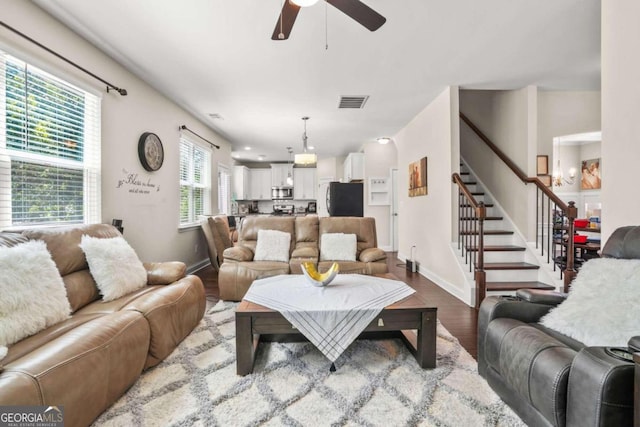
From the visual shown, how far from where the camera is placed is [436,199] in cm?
405

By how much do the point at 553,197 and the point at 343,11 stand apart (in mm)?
3176

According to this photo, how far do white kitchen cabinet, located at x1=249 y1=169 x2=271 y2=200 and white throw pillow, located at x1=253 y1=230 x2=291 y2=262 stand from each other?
→ 17.8 feet

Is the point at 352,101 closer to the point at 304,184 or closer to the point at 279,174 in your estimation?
the point at 304,184

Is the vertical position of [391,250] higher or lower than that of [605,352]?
lower

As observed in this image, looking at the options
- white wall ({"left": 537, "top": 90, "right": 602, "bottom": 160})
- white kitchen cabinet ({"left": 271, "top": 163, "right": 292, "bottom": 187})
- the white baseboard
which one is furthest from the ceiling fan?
white kitchen cabinet ({"left": 271, "top": 163, "right": 292, "bottom": 187})

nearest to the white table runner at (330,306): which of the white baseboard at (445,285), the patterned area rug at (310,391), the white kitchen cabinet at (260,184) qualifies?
the patterned area rug at (310,391)

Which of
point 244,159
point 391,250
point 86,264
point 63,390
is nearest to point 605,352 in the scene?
point 63,390

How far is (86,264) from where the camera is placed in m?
2.09

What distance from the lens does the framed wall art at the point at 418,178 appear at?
4.41 meters

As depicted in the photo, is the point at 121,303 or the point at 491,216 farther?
the point at 491,216

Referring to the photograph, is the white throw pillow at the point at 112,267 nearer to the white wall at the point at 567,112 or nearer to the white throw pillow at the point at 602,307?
the white throw pillow at the point at 602,307

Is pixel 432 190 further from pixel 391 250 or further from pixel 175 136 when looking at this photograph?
pixel 175 136

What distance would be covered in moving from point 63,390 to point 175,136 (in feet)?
12.1

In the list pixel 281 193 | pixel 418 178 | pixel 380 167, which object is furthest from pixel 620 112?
pixel 281 193
